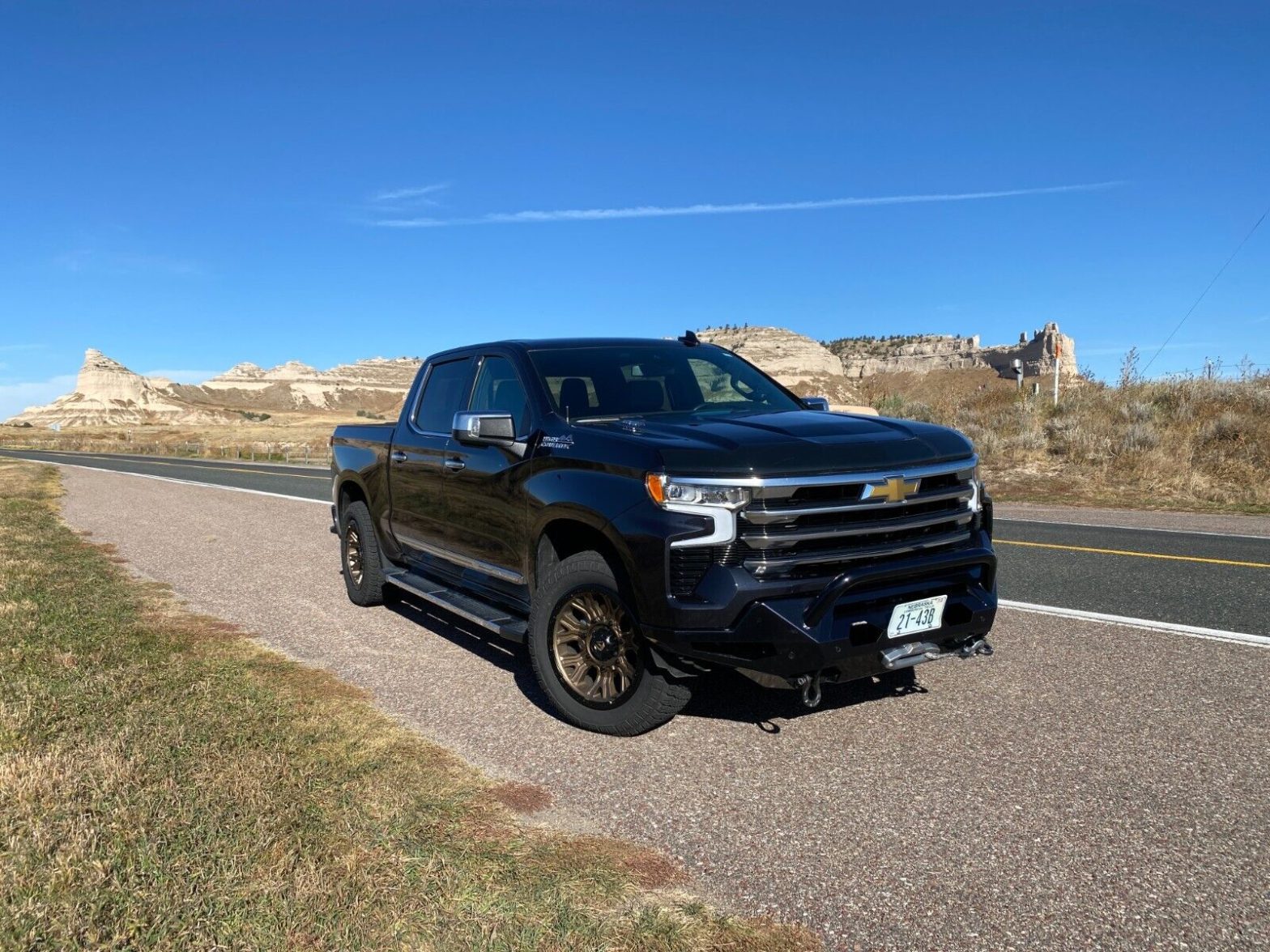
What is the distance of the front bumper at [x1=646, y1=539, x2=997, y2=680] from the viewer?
3836 mm

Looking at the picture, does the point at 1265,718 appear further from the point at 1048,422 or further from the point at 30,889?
the point at 1048,422

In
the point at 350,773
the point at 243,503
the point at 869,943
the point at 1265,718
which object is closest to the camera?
the point at 869,943

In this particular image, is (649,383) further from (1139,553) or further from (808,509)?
(1139,553)

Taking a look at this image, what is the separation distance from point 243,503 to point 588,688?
47.4 ft

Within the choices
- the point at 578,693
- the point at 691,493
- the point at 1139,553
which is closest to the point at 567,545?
the point at 578,693

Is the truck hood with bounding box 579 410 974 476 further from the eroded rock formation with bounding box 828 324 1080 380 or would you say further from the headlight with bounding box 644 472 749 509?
the eroded rock formation with bounding box 828 324 1080 380

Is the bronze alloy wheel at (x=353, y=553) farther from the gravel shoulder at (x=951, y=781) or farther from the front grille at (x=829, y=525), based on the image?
the front grille at (x=829, y=525)

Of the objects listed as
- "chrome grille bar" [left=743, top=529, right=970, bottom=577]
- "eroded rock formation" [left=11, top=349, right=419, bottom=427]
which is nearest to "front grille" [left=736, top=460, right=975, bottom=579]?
"chrome grille bar" [left=743, top=529, right=970, bottom=577]

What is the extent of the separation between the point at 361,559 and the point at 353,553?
312 mm

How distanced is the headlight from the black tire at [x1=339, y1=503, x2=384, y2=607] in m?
3.95

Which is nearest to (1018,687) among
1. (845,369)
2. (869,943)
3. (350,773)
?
(869,943)

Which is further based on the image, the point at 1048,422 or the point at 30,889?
the point at 1048,422

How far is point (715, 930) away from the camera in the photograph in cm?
277

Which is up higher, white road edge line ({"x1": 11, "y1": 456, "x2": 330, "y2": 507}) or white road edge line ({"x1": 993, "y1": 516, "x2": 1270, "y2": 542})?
white road edge line ({"x1": 993, "y1": 516, "x2": 1270, "y2": 542})
